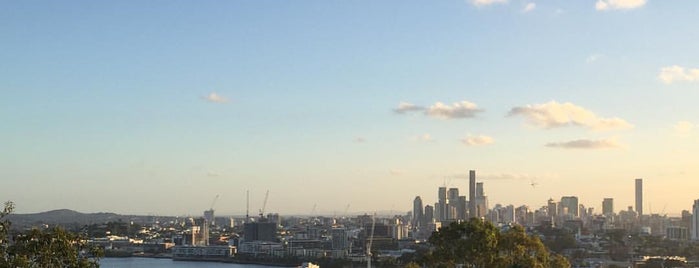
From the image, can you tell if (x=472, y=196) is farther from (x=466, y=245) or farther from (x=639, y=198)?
(x=466, y=245)

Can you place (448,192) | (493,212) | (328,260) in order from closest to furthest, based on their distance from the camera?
(328,260)
(448,192)
(493,212)

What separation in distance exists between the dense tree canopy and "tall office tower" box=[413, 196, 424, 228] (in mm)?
61230

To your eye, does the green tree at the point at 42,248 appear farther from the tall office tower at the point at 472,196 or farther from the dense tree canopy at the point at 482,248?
the tall office tower at the point at 472,196

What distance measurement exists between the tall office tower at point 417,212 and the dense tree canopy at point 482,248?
61.2 metres

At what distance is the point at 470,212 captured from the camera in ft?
209

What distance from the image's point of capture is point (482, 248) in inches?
367

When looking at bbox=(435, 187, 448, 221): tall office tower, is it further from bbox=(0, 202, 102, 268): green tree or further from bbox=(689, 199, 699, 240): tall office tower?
bbox=(0, 202, 102, 268): green tree

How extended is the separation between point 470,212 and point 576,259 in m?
29.7

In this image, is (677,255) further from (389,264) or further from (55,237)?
(55,237)

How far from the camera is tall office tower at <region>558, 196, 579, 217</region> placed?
Result: 258 feet

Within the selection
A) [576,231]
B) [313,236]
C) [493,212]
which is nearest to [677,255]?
[576,231]

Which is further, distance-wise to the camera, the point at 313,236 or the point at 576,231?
the point at 313,236

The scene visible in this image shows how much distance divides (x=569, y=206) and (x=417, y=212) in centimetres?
1325

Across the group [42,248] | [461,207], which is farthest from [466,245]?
[461,207]
